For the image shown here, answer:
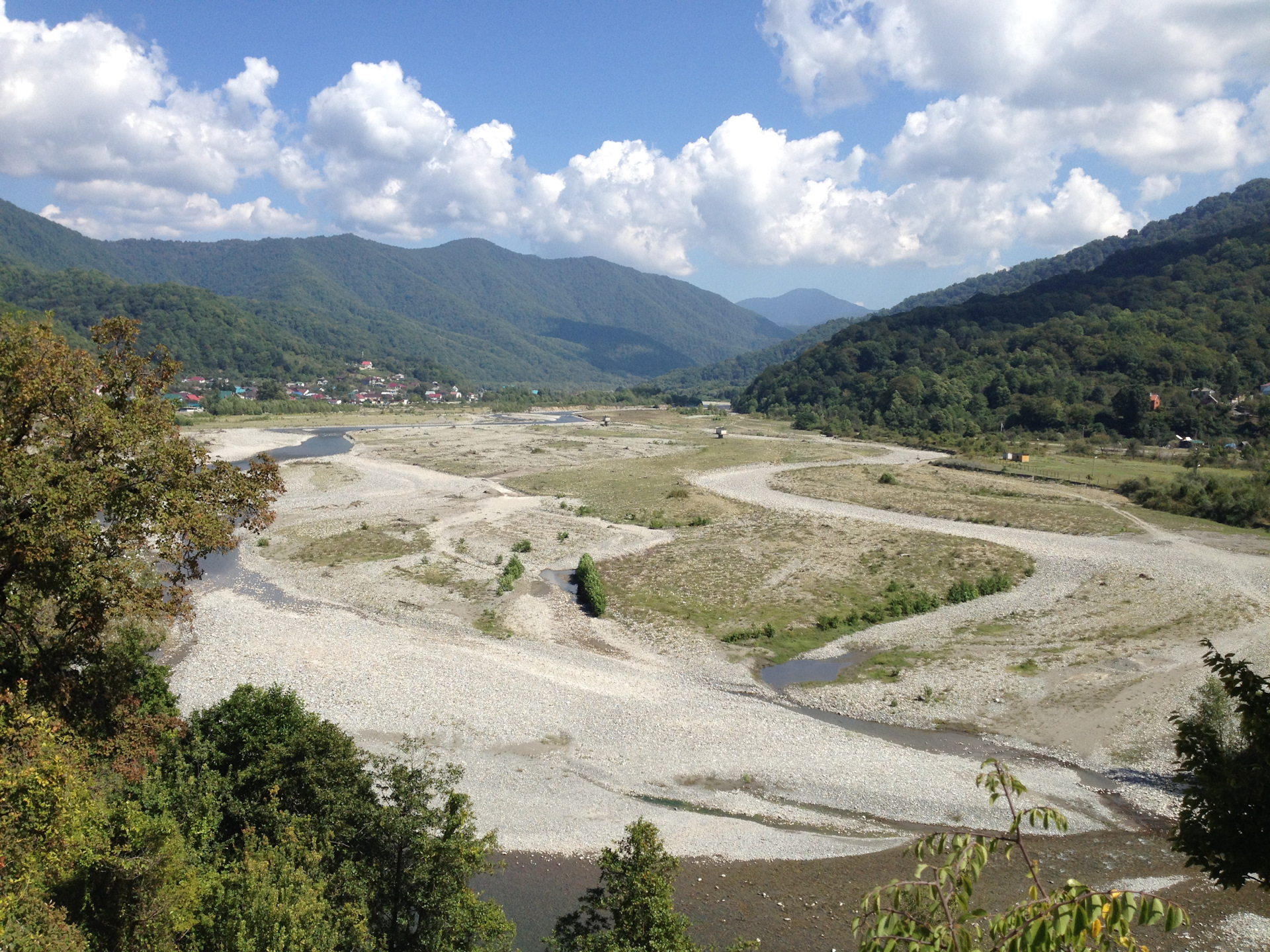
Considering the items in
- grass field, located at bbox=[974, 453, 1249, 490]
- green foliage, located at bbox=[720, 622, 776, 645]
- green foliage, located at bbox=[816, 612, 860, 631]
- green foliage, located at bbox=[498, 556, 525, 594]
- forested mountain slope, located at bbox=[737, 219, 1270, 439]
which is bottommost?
green foliage, located at bbox=[720, 622, 776, 645]

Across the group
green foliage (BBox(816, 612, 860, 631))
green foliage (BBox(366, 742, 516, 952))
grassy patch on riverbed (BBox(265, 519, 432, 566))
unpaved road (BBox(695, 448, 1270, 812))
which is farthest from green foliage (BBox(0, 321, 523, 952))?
grassy patch on riverbed (BBox(265, 519, 432, 566))

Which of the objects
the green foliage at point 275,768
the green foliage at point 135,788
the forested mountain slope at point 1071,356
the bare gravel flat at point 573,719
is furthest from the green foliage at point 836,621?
the forested mountain slope at point 1071,356

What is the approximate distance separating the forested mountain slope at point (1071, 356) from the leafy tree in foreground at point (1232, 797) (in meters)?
89.8

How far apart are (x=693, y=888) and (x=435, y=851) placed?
19.6 ft

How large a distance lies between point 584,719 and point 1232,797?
15.8 meters

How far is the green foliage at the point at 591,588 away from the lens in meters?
29.7

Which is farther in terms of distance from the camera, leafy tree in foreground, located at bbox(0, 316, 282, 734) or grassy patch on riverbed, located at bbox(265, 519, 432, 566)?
grassy patch on riverbed, located at bbox(265, 519, 432, 566)

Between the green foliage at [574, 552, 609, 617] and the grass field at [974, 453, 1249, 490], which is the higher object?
the grass field at [974, 453, 1249, 490]

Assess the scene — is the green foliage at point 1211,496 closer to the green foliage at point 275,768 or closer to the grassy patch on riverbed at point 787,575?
the grassy patch on riverbed at point 787,575

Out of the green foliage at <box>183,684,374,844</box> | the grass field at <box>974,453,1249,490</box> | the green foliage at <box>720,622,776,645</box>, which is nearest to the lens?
the green foliage at <box>183,684,374,844</box>

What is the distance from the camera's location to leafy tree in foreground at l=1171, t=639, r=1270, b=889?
22.6 ft

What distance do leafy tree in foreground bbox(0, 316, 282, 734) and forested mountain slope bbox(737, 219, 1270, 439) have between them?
95.4 meters

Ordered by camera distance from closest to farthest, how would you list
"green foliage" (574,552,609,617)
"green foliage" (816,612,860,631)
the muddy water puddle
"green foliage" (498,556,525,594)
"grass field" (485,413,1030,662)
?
the muddy water puddle → "green foliage" (816,612,860,631) → "grass field" (485,413,1030,662) → "green foliage" (574,552,609,617) → "green foliage" (498,556,525,594)

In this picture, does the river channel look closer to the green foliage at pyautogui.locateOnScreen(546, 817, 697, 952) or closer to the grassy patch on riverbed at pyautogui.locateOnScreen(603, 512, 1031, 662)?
the grassy patch on riverbed at pyautogui.locateOnScreen(603, 512, 1031, 662)
